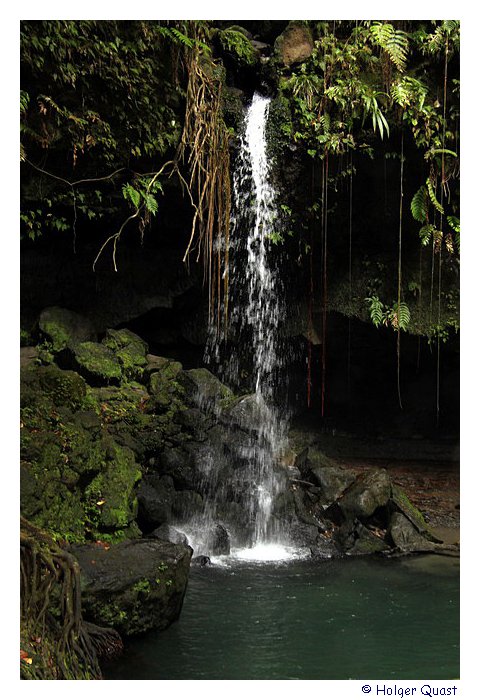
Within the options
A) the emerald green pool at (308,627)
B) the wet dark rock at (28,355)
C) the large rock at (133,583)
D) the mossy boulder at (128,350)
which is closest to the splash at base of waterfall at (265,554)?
the emerald green pool at (308,627)

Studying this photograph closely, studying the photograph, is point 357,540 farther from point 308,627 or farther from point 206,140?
point 206,140

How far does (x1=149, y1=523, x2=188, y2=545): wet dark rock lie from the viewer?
6.37m

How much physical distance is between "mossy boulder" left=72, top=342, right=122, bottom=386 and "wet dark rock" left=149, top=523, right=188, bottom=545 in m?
2.67

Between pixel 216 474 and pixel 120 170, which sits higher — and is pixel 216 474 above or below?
below

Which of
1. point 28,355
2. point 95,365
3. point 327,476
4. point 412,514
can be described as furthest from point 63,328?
point 412,514

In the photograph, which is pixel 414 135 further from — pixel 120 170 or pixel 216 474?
pixel 216 474

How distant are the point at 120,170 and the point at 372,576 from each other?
18.5 ft

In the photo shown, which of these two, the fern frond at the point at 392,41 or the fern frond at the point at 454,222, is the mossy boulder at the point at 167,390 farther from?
the fern frond at the point at 392,41

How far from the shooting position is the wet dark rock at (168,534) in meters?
6.37

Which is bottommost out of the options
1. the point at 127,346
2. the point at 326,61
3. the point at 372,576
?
the point at 372,576
